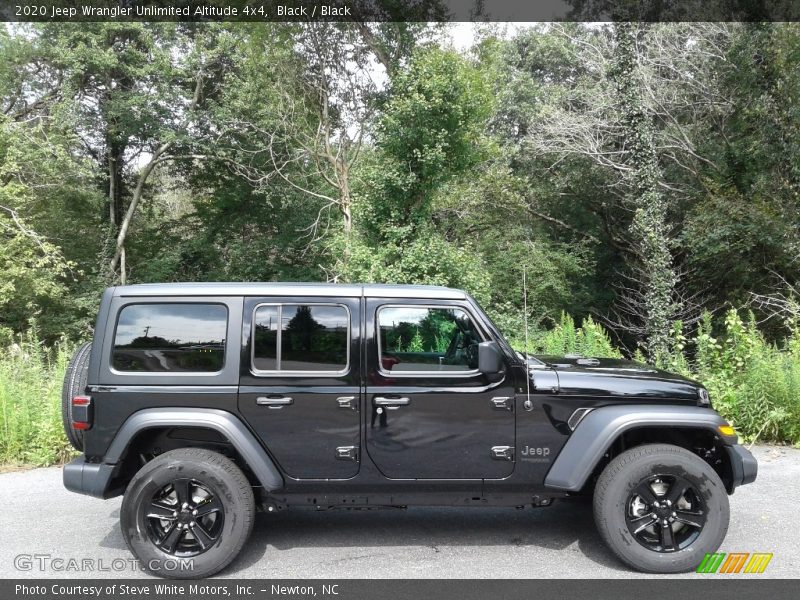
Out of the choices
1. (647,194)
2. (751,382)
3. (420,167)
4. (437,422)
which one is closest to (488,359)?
(437,422)

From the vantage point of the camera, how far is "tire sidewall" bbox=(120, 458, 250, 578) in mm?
3796

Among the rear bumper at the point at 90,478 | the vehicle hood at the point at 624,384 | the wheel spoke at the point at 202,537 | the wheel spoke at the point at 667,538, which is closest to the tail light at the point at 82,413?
the rear bumper at the point at 90,478

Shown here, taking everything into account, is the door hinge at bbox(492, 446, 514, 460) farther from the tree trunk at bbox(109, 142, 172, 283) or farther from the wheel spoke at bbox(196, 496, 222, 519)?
the tree trunk at bbox(109, 142, 172, 283)

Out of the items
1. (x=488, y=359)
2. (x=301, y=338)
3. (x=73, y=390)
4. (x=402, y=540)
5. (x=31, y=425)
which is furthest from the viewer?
(x=31, y=425)

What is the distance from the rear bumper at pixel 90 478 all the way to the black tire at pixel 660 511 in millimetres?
3253

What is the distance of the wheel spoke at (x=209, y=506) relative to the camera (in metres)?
3.87

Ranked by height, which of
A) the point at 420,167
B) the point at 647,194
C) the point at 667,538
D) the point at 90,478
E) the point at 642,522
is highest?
the point at 420,167

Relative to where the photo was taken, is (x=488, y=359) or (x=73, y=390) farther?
(x=73, y=390)

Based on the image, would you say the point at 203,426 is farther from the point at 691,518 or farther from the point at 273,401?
the point at 691,518

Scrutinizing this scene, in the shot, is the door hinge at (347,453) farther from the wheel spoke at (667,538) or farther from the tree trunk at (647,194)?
the tree trunk at (647,194)

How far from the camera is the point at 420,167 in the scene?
1411 cm

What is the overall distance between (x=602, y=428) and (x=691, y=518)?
2.74 feet

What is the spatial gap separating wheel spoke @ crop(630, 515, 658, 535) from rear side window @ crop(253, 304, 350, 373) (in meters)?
2.18
